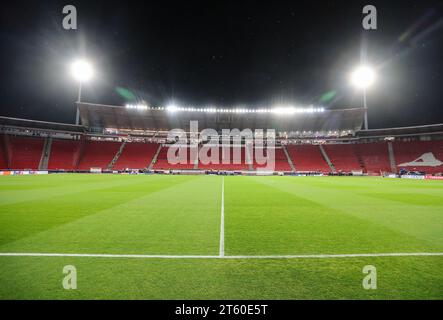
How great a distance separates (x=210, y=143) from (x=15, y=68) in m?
38.4

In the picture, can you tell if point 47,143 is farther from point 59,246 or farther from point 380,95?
point 380,95

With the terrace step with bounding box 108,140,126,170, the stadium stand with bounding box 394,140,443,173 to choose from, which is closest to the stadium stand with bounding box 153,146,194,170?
the terrace step with bounding box 108,140,126,170

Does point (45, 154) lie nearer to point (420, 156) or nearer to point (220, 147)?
point (220, 147)

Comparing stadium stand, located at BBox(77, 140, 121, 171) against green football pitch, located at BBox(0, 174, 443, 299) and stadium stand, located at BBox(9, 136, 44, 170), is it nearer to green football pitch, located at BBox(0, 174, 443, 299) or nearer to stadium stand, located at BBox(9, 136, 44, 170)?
stadium stand, located at BBox(9, 136, 44, 170)

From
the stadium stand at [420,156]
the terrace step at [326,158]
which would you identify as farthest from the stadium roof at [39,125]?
the stadium stand at [420,156]

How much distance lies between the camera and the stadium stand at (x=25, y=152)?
42.6 meters

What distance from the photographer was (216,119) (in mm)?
56406

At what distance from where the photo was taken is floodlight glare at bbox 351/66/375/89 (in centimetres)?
4012

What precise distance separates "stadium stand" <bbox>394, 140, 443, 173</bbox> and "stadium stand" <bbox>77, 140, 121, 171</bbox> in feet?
202

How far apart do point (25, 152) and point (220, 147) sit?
131ft

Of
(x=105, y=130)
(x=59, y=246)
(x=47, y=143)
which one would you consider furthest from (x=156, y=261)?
(x=105, y=130)

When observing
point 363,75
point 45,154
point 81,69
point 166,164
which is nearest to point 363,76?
point 363,75

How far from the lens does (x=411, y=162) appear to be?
4594 centimetres
